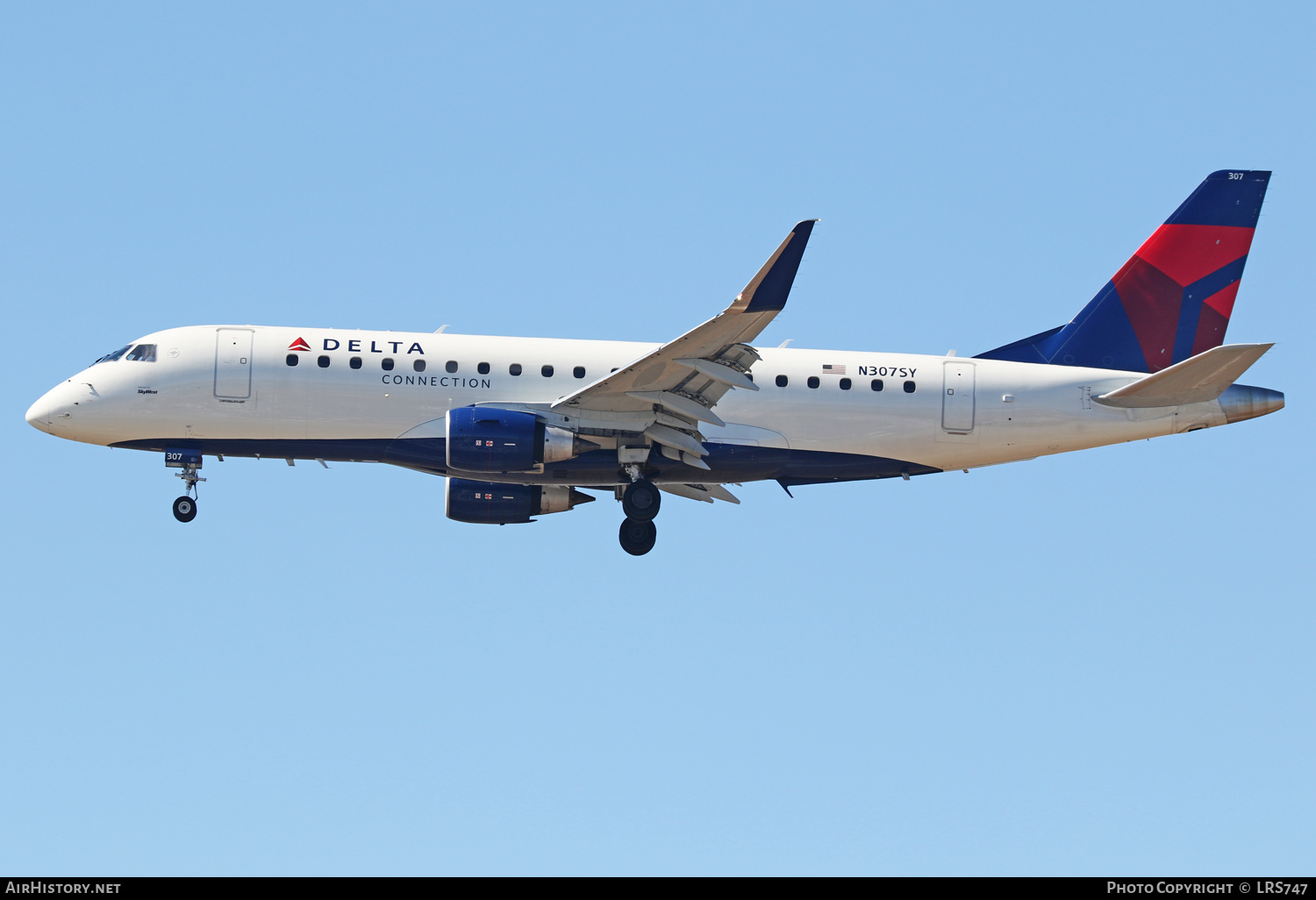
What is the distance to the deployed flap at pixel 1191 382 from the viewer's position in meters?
31.6

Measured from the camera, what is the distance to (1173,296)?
36.3m

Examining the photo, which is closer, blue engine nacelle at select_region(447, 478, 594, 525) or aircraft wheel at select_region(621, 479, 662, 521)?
aircraft wheel at select_region(621, 479, 662, 521)

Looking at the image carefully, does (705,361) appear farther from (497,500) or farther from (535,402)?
(497,500)

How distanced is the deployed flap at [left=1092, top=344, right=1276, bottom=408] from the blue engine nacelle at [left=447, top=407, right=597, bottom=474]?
12.5 meters

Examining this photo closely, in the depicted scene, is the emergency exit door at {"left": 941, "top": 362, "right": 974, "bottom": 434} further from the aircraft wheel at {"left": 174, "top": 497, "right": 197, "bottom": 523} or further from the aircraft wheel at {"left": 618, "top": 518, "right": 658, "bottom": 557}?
the aircraft wheel at {"left": 174, "top": 497, "right": 197, "bottom": 523}

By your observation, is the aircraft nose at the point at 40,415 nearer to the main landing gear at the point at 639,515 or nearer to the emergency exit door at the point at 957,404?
the main landing gear at the point at 639,515

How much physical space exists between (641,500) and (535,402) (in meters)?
3.15

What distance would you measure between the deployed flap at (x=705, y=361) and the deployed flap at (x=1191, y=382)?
8920 mm

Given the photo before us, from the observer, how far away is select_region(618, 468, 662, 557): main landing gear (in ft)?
110

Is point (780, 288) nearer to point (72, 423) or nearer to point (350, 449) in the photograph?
point (350, 449)

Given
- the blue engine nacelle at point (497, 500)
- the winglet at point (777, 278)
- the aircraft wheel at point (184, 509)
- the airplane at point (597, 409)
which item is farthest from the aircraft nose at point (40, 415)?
the winglet at point (777, 278)

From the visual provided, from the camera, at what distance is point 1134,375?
35188 mm

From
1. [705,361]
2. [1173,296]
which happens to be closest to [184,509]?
[705,361]

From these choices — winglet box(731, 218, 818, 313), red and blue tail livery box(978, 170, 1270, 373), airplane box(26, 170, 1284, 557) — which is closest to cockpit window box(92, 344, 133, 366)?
airplane box(26, 170, 1284, 557)
